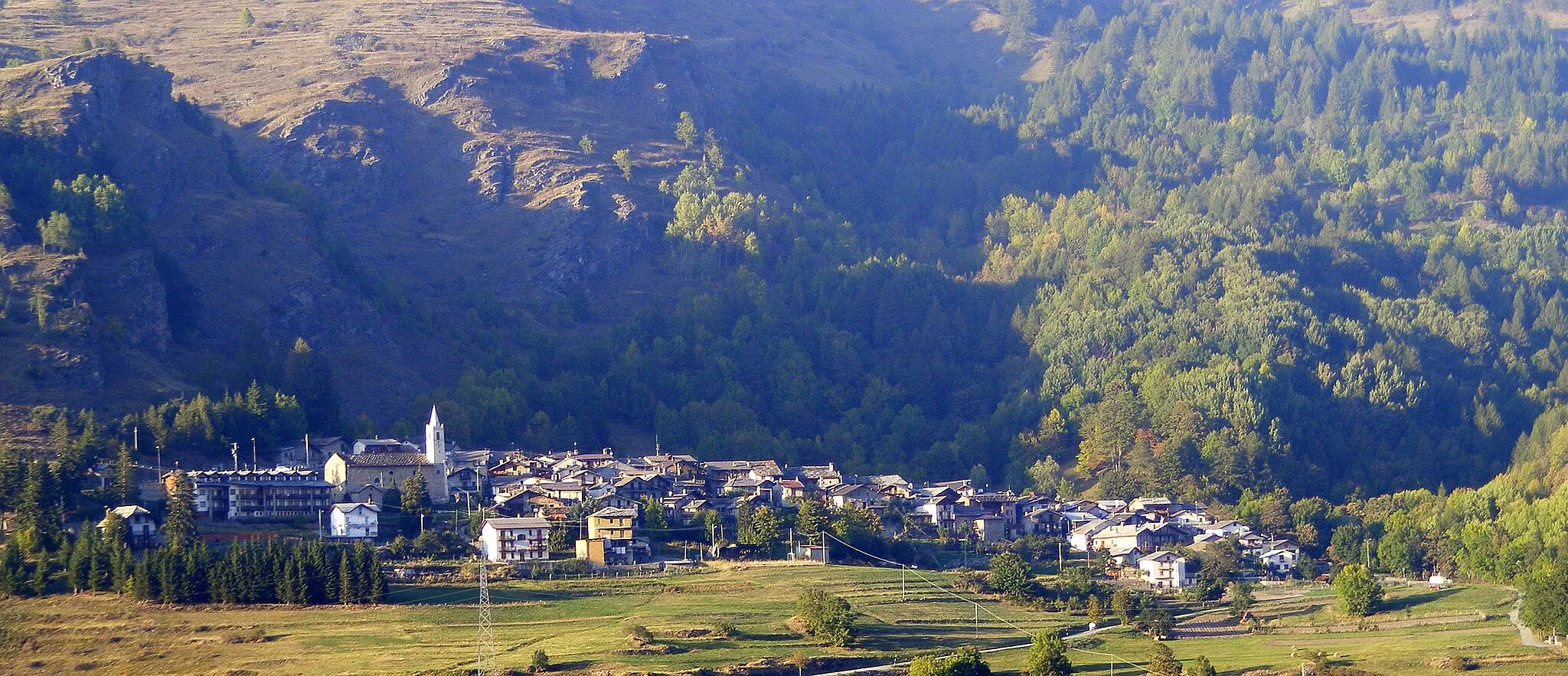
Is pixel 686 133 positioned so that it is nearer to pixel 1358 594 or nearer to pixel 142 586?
pixel 1358 594

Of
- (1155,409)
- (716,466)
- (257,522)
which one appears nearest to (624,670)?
(257,522)

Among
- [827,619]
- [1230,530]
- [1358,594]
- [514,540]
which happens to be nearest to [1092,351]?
[1230,530]

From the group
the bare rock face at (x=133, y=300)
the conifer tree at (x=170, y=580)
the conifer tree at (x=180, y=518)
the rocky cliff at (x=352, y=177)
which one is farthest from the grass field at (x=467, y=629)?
the bare rock face at (x=133, y=300)

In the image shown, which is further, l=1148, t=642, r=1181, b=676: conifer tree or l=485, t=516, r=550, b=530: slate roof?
l=485, t=516, r=550, b=530: slate roof


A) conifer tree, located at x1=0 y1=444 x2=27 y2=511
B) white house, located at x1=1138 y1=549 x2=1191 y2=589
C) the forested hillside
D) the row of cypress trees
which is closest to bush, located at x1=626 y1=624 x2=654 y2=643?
the row of cypress trees

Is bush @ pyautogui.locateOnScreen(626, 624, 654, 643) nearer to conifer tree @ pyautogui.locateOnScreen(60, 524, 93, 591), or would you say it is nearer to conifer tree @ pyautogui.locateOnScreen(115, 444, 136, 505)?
conifer tree @ pyautogui.locateOnScreen(60, 524, 93, 591)

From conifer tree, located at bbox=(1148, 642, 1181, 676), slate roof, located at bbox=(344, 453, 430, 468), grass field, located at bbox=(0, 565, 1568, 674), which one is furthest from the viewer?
slate roof, located at bbox=(344, 453, 430, 468)

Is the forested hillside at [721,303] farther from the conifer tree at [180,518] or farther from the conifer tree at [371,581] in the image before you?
the conifer tree at [371,581]
